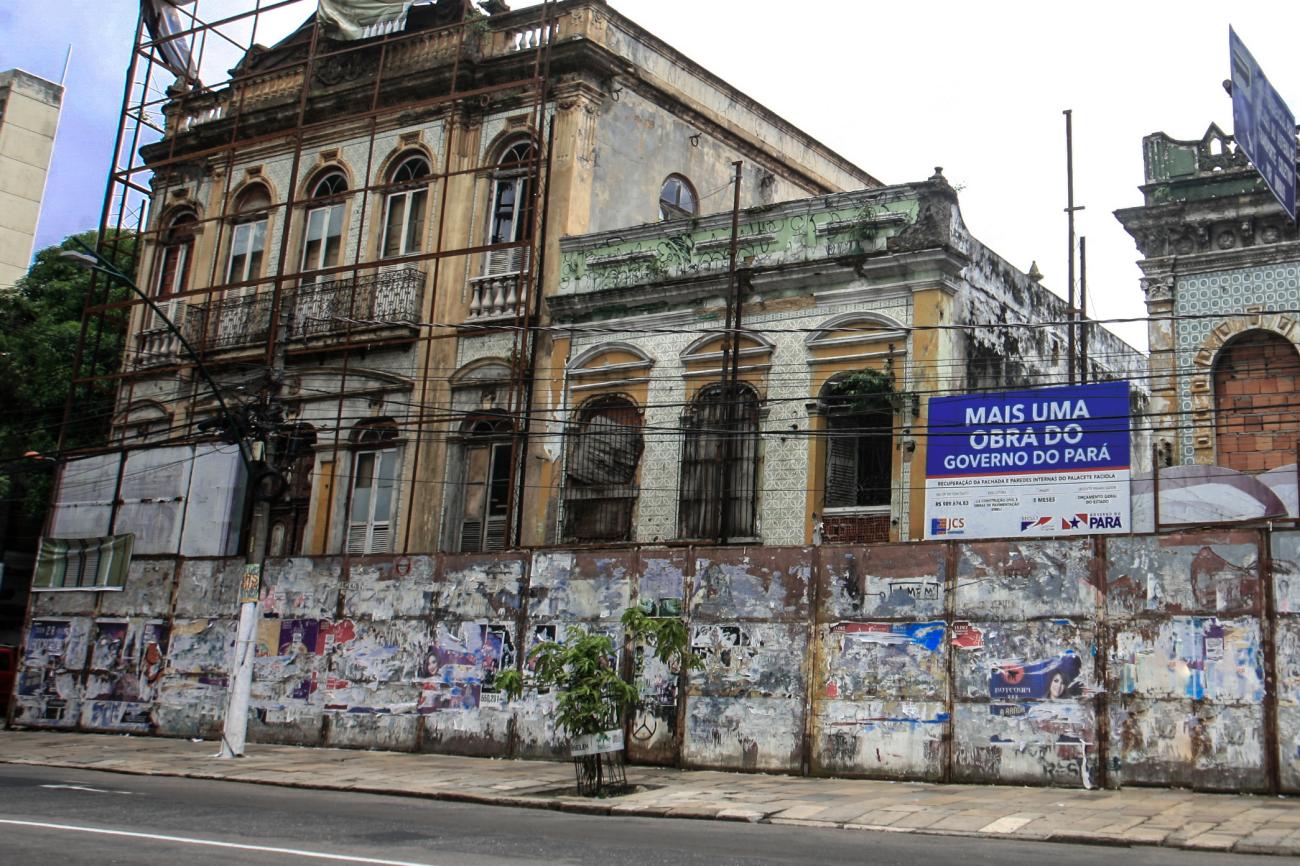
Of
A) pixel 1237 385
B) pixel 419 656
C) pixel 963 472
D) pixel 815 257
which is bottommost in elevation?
pixel 419 656

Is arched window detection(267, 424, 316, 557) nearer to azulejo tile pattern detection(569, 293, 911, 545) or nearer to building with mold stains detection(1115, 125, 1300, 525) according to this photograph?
azulejo tile pattern detection(569, 293, 911, 545)

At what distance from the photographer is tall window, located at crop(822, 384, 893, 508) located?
18.3m

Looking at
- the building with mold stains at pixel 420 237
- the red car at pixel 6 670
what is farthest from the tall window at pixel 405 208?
the red car at pixel 6 670

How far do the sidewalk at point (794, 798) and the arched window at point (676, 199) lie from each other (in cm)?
1133

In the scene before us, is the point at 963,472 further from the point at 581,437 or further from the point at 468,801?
the point at 468,801

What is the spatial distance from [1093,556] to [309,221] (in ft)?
56.9

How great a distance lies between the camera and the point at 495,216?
23.1 metres

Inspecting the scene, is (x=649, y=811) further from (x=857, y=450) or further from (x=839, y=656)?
(x=857, y=450)

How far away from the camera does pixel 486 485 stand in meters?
21.9

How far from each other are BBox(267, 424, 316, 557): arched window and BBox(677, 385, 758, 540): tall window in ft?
26.0

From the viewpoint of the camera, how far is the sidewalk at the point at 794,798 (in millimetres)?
10195

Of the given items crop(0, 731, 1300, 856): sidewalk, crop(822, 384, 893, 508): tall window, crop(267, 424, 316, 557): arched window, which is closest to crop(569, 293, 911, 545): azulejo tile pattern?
crop(822, 384, 893, 508): tall window

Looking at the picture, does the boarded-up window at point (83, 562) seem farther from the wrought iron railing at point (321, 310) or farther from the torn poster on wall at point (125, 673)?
the wrought iron railing at point (321, 310)

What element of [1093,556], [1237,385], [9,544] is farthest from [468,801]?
[9,544]
